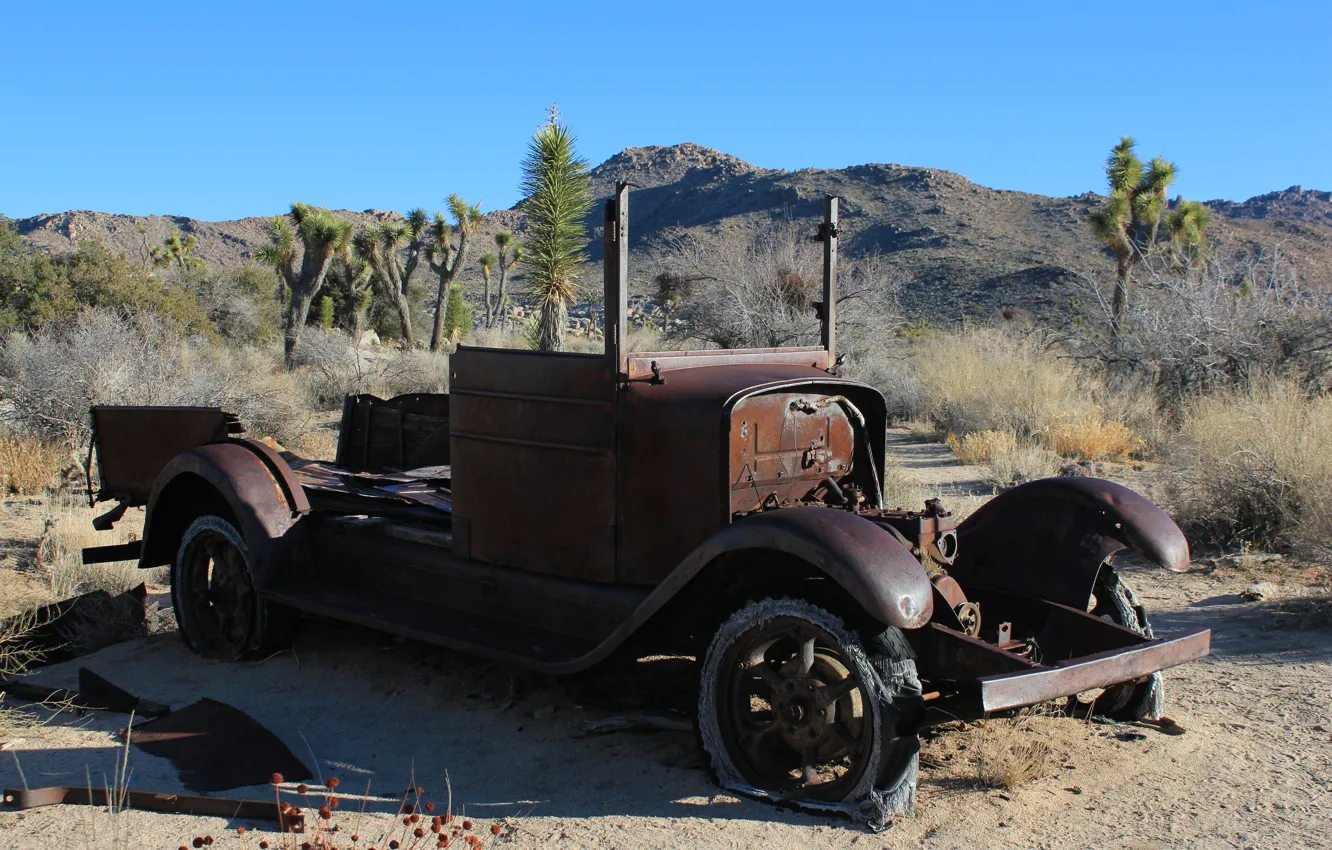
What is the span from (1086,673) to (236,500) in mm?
4105

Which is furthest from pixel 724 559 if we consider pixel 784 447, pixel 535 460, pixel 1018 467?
pixel 1018 467

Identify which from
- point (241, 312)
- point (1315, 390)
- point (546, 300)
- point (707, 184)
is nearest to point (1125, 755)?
point (1315, 390)

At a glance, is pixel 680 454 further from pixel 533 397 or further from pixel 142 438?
pixel 142 438

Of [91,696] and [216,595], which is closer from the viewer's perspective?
[91,696]

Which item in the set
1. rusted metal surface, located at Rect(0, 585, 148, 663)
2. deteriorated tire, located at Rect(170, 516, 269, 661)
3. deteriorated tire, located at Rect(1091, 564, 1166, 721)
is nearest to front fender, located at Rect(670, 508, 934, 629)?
deteriorated tire, located at Rect(1091, 564, 1166, 721)

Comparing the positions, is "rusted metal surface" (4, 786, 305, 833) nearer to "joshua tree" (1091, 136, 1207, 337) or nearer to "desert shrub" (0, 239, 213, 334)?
"desert shrub" (0, 239, 213, 334)

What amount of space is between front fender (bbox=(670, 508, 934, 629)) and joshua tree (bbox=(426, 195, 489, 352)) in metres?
24.8

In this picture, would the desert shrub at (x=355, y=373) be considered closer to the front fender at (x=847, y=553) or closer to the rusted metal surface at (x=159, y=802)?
the rusted metal surface at (x=159, y=802)

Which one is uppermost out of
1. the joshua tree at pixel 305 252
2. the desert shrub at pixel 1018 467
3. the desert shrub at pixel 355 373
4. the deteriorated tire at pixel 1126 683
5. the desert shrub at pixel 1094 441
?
the joshua tree at pixel 305 252

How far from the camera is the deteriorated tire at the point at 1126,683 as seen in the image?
462cm

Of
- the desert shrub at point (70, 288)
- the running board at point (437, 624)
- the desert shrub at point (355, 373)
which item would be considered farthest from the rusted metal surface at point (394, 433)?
the desert shrub at point (70, 288)

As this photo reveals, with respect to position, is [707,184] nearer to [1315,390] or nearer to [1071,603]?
[1315,390]

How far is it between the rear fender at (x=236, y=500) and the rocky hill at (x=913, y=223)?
2194 centimetres

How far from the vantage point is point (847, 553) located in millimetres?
3600
